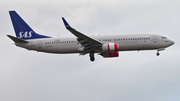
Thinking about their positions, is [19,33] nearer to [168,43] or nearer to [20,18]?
[20,18]

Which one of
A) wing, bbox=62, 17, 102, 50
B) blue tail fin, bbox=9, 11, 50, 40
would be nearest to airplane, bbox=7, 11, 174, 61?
Answer: wing, bbox=62, 17, 102, 50

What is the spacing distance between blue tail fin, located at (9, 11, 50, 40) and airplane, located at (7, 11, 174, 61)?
70 cm

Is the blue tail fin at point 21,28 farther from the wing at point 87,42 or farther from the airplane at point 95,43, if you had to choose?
the wing at point 87,42

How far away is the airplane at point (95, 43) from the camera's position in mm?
76750

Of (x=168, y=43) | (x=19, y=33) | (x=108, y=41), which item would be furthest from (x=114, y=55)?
(x=19, y=33)

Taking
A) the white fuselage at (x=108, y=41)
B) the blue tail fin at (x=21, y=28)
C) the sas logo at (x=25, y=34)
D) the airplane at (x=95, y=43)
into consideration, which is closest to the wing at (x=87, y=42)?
the airplane at (x=95, y=43)

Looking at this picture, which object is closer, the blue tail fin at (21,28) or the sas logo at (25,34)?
the blue tail fin at (21,28)

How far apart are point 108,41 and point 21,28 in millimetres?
14632

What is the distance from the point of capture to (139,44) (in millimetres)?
77375

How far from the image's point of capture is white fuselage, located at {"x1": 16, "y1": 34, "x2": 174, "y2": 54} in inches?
3039

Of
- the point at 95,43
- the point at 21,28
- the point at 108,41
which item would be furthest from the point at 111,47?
the point at 21,28

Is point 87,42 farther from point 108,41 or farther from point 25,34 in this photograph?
point 25,34

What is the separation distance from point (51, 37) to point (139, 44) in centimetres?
1375

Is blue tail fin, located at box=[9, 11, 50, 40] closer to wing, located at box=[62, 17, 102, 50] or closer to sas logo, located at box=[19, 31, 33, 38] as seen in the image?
sas logo, located at box=[19, 31, 33, 38]
